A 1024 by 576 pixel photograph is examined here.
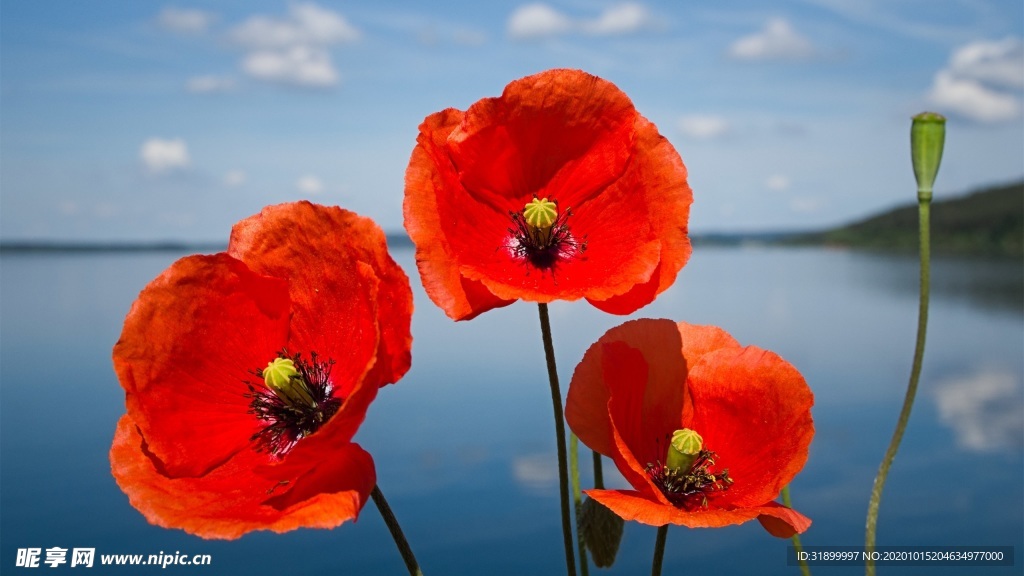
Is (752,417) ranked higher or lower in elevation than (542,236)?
lower

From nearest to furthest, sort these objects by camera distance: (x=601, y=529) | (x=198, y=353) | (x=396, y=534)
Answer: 1. (x=396, y=534)
2. (x=198, y=353)
3. (x=601, y=529)

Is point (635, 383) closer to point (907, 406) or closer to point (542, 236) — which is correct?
point (542, 236)

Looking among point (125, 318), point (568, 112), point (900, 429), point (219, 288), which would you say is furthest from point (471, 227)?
point (900, 429)

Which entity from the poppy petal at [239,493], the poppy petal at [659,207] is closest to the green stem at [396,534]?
the poppy petal at [239,493]

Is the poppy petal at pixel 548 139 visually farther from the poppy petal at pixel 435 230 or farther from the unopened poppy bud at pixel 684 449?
the unopened poppy bud at pixel 684 449

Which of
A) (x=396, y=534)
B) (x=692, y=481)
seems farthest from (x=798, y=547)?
(x=396, y=534)

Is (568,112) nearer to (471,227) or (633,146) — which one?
(633,146)

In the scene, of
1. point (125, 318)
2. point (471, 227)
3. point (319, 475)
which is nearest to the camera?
point (319, 475)
